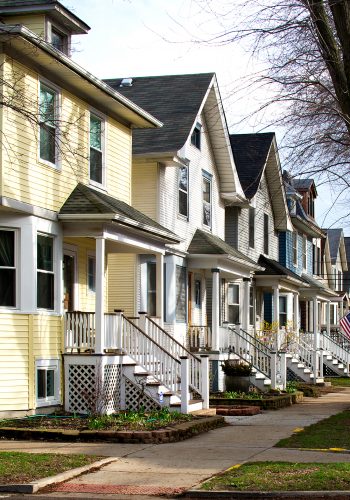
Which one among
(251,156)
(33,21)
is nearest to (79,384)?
(33,21)

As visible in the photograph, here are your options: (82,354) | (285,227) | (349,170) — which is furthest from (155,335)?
(285,227)

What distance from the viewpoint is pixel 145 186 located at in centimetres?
2664

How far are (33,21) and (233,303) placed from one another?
675 inches

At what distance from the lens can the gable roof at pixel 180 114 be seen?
26578 millimetres

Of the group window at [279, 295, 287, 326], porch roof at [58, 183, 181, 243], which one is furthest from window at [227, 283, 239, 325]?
porch roof at [58, 183, 181, 243]

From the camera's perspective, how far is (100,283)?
63.5ft

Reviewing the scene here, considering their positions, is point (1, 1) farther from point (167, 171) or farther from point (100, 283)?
point (167, 171)

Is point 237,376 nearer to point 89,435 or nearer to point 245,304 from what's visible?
point 245,304

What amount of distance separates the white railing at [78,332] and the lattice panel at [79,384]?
574 mm

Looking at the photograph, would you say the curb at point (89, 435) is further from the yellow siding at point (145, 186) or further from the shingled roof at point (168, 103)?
the shingled roof at point (168, 103)

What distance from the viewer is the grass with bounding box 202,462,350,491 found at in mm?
11555

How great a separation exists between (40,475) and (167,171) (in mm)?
15735

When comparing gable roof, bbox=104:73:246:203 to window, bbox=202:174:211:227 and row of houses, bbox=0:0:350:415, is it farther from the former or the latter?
window, bbox=202:174:211:227

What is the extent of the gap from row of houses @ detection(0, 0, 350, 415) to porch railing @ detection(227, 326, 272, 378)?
0.21ft
